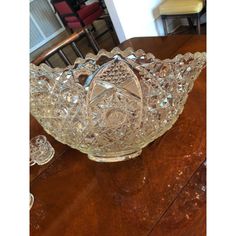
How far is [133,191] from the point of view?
52 cm

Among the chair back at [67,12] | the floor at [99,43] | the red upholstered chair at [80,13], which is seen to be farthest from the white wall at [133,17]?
the chair back at [67,12]

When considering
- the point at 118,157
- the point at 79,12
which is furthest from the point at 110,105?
the point at 79,12

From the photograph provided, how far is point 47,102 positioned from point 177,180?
0.31m

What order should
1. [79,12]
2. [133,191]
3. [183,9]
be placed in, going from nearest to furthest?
[133,191], [183,9], [79,12]

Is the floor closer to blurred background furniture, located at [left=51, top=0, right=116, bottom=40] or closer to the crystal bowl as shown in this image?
blurred background furniture, located at [left=51, top=0, right=116, bottom=40]

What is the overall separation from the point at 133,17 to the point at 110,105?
6.07 ft

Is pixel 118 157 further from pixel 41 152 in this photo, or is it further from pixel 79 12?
pixel 79 12

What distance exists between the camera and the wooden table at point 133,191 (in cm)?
47

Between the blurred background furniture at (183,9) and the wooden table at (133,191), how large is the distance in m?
1.74

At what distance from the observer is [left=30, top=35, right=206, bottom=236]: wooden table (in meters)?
0.47

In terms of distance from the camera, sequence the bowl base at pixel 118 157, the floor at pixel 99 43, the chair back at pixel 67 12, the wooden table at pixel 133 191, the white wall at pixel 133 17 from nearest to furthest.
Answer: the wooden table at pixel 133 191, the bowl base at pixel 118 157, the white wall at pixel 133 17, the floor at pixel 99 43, the chair back at pixel 67 12

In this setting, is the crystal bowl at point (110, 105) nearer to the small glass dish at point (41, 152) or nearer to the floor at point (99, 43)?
the small glass dish at point (41, 152)
